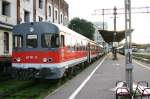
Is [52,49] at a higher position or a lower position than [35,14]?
lower

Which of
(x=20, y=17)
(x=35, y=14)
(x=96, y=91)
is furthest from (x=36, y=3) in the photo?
(x=96, y=91)

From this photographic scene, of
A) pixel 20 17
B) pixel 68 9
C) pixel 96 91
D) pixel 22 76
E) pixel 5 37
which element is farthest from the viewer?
pixel 68 9

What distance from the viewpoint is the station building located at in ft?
95.4

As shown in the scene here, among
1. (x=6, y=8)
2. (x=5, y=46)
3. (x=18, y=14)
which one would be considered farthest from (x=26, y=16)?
(x=5, y=46)

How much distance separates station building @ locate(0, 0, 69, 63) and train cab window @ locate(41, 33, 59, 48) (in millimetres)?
6095

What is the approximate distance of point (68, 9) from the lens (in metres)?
68.9

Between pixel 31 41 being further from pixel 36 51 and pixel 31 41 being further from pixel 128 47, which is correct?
pixel 128 47

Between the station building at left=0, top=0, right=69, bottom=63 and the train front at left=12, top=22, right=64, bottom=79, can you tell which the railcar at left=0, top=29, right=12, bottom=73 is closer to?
the station building at left=0, top=0, right=69, bottom=63

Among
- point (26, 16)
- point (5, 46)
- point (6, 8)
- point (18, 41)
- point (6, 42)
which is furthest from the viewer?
point (26, 16)

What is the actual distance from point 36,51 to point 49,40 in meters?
0.84

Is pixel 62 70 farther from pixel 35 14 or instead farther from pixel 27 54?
pixel 35 14

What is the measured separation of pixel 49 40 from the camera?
19891 millimetres

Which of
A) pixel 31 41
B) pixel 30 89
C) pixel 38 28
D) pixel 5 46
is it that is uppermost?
pixel 38 28

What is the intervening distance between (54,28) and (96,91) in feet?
13.4
